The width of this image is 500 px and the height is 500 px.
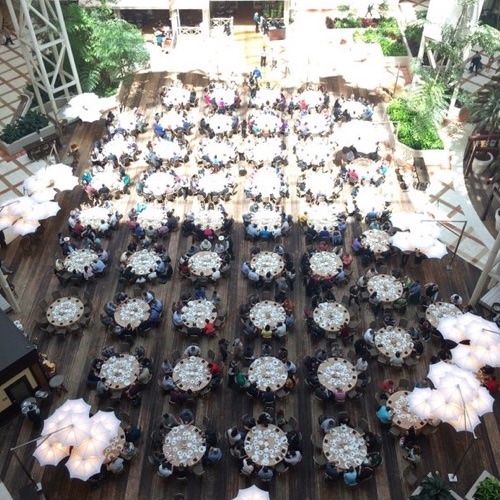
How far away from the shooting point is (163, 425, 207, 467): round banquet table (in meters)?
17.2

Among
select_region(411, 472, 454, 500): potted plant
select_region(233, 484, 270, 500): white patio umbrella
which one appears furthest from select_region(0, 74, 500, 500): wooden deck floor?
select_region(233, 484, 270, 500): white patio umbrella

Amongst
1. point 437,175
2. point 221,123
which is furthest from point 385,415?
point 221,123

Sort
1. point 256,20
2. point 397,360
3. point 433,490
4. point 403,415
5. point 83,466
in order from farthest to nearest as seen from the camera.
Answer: point 256,20 → point 397,360 → point 403,415 → point 83,466 → point 433,490

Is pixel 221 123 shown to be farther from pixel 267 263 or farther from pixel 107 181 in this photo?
pixel 267 263

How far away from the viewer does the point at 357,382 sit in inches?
758

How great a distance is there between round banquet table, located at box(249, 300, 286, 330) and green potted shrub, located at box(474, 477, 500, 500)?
8246mm

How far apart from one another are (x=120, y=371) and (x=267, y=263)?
23.6 ft

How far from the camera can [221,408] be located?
1934 centimetres

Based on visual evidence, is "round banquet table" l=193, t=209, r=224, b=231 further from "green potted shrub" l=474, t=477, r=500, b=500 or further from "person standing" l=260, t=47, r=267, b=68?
"person standing" l=260, t=47, r=267, b=68

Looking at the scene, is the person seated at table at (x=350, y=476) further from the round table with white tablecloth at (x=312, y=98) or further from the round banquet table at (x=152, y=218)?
the round table with white tablecloth at (x=312, y=98)

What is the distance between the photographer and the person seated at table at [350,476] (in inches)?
666

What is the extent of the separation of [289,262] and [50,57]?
796 inches

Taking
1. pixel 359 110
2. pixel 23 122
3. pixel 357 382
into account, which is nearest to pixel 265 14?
pixel 359 110

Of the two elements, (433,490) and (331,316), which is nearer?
(433,490)
